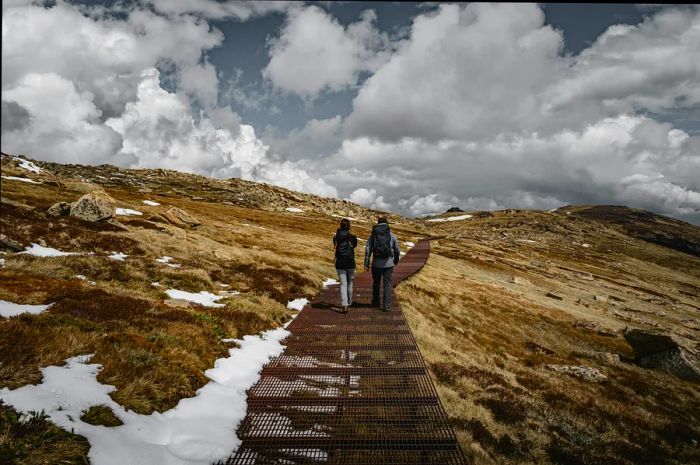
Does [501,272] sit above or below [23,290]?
below

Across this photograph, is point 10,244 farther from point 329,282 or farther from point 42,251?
point 329,282

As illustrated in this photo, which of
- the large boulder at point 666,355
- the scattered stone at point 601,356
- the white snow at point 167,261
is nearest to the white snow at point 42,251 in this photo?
the white snow at point 167,261

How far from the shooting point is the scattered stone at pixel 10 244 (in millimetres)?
15469

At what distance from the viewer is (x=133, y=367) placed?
675 centimetres

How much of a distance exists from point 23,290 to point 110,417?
747cm

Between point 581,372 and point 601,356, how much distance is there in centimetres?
690

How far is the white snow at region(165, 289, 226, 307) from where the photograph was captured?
13830 millimetres

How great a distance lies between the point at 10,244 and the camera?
15672mm

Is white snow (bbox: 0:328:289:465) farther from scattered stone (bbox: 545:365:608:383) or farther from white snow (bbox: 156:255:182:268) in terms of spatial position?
scattered stone (bbox: 545:365:608:383)

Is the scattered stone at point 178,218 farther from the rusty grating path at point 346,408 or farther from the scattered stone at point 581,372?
the scattered stone at point 581,372

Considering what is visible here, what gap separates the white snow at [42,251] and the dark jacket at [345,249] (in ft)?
41.1

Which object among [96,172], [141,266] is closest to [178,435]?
[141,266]

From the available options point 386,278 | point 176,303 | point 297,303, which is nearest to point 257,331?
point 176,303

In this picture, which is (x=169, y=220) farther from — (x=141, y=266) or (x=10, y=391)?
(x=10, y=391)
